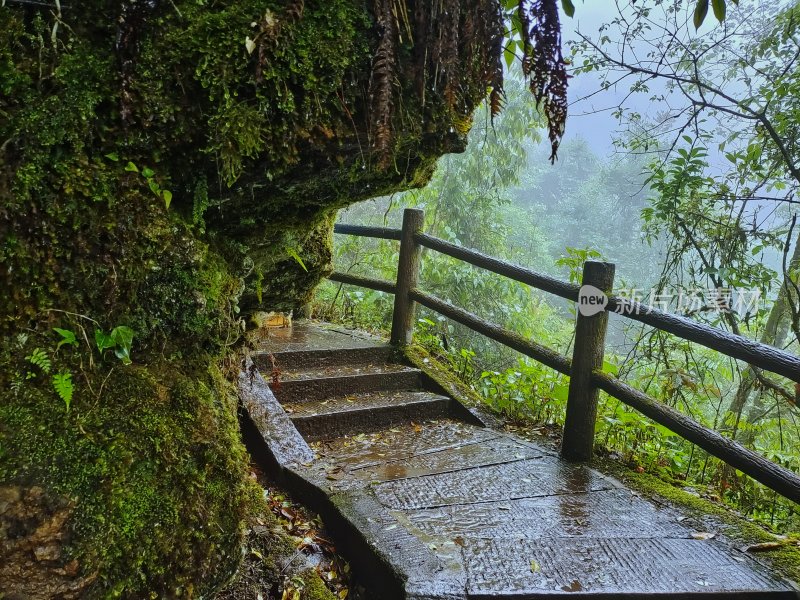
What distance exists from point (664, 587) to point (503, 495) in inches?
32.0

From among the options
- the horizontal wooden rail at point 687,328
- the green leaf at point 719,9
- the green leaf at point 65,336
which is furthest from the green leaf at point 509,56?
the green leaf at point 65,336

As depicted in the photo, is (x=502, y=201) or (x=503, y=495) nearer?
(x=503, y=495)

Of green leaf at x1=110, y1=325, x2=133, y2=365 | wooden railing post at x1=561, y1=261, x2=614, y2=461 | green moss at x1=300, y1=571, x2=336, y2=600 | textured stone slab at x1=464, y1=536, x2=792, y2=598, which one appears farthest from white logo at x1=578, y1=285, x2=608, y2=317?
green leaf at x1=110, y1=325, x2=133, y2=365

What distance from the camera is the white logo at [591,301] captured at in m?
2.78

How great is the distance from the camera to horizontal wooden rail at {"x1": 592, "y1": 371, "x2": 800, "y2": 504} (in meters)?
2.02

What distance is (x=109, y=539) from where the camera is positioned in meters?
1.17

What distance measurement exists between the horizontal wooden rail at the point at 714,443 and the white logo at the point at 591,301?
356mm

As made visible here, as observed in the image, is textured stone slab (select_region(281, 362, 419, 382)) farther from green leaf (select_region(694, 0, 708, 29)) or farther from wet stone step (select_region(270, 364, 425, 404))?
green leaf (select_region(694, 0, 708, 29))

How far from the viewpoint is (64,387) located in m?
1.23

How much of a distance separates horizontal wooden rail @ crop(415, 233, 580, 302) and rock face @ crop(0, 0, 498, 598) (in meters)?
1.52

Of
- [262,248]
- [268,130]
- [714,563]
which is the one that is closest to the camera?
[268,130]

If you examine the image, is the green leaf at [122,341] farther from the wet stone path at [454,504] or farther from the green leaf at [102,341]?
the wet stone path at [454,504]

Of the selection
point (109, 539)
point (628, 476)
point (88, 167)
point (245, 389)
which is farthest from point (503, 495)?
Result: point (88, 167)

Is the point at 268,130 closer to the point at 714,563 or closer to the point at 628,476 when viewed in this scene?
the point at 714,563
